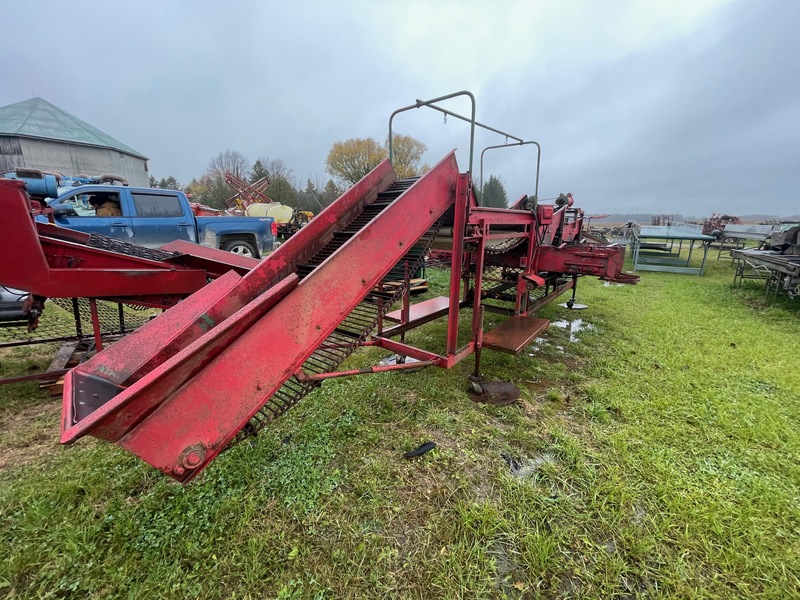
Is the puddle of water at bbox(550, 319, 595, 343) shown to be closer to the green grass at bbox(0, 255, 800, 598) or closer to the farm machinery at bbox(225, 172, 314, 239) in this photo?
the green grass at bbox(0, 255, 800, 598)

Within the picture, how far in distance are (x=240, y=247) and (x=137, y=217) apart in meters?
2.69

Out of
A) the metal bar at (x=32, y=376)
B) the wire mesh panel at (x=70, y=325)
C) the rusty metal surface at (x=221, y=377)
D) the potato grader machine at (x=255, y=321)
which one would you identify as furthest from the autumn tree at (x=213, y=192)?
the rusty metal surface at (x=221, y=377)

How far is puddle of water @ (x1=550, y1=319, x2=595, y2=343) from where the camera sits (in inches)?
209

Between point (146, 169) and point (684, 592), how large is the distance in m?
48.3

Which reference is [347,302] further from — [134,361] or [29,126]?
[29,126]

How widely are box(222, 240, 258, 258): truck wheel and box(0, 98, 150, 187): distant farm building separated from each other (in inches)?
1147

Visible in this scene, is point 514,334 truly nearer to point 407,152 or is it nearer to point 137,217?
point 137,217

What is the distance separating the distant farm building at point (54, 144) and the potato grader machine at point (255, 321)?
36.6 meters

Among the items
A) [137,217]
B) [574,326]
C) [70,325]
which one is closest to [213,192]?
[137,217]

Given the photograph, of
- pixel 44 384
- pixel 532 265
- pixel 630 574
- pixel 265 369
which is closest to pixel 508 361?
pixel 532 265

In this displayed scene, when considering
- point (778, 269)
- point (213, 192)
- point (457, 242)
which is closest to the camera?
point (457, 242)

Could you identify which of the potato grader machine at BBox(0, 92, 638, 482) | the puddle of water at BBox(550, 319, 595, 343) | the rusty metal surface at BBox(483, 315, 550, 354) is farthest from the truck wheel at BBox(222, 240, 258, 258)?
the puddle of water at BBox(550, 319, 595, 343)

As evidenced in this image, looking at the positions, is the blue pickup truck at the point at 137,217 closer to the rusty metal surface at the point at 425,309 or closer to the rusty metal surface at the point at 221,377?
the rusty metal surface at the point at 425,309

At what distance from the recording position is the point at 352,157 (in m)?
41.0
